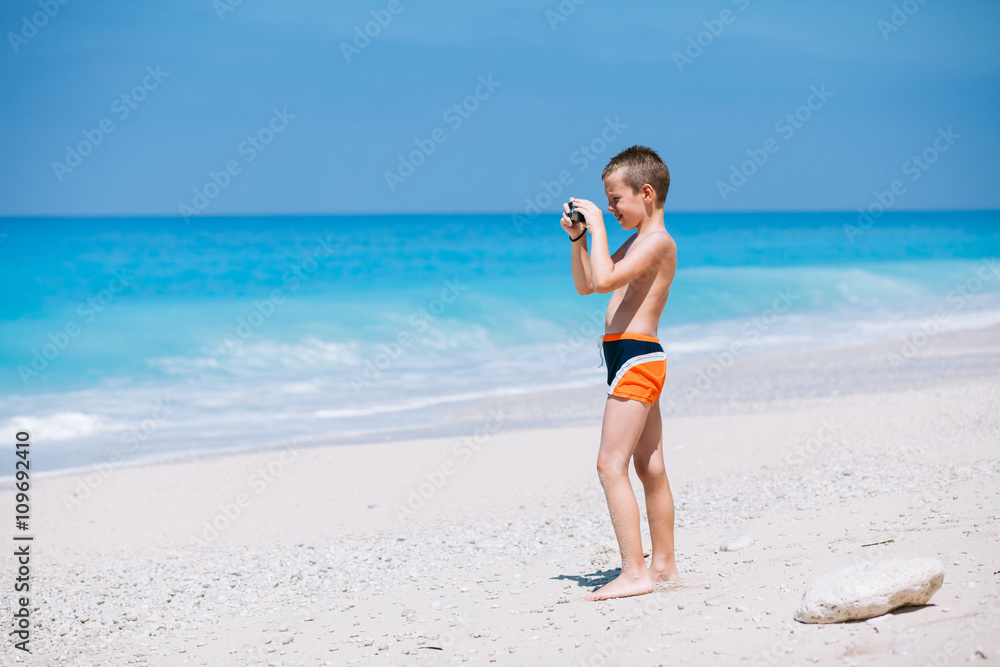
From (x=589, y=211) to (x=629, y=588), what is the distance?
1654 mm

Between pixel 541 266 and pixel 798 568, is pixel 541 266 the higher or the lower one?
the higher one

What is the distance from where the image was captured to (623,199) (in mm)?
3791

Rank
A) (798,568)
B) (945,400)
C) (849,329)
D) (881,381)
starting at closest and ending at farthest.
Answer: (798,568) → (945,400) → (881,381) → (849,329)

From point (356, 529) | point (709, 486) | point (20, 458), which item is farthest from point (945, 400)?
point (20, 458)

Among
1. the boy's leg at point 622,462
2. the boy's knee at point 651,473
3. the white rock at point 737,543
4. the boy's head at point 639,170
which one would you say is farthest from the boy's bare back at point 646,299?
the white rock at point 737,543

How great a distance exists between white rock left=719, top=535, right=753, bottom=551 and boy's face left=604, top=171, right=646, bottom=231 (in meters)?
1.95

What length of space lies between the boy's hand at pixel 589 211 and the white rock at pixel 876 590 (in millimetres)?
1664

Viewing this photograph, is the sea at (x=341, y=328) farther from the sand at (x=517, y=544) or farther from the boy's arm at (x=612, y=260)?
the boy's arm at (x=612, y=260)

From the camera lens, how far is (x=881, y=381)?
10883mm

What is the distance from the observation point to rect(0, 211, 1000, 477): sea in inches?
430

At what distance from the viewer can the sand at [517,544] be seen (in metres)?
3.45

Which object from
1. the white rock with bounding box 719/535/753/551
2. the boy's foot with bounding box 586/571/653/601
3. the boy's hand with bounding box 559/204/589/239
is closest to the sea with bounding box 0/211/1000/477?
the white rock with bounding box 719/535/753/551

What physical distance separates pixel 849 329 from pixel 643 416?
667 inches

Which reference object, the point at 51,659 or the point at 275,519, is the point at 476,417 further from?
the point at 51,659
